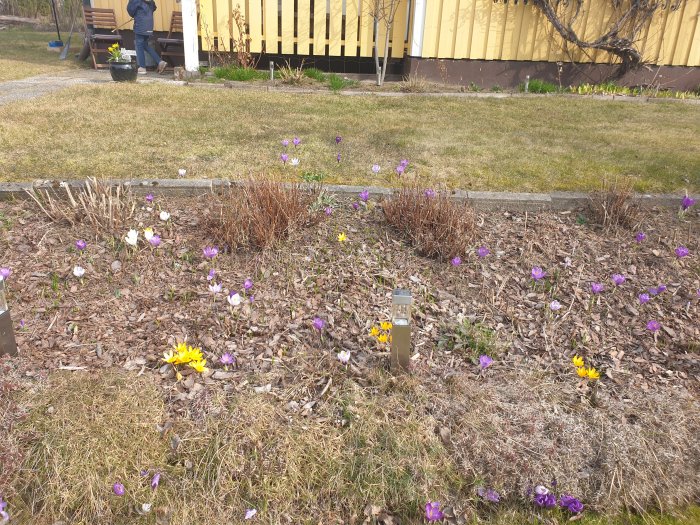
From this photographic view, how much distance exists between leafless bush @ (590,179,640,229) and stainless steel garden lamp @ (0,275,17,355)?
326 cm

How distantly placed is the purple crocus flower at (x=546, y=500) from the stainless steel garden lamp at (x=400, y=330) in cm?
72

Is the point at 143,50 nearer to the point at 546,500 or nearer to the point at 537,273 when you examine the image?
the point at 537,273

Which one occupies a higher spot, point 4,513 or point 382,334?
point 382,334

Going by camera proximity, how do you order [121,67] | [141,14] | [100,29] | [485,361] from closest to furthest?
[485,361], [121,67], [141,14], [100,29]

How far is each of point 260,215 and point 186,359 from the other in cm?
104

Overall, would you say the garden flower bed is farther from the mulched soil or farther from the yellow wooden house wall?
the yellow wooden house wall

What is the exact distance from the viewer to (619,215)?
369 cm

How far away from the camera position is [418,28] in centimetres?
896

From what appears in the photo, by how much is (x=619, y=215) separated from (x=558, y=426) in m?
1.82

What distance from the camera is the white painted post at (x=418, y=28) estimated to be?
29.1 feet

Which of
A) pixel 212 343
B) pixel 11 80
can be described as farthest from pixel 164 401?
pixel 11 80

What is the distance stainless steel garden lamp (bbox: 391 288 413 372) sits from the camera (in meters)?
2.37

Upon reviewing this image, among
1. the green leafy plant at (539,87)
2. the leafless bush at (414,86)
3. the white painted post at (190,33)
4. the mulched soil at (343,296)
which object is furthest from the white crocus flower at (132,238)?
the green leafy plant at (539,87)

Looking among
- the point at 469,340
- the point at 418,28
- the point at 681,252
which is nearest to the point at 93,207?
the point at 469,340
